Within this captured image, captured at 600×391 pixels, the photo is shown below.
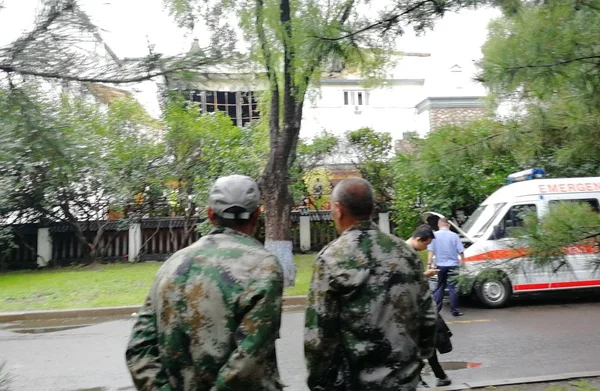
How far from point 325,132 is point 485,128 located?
1359 cm

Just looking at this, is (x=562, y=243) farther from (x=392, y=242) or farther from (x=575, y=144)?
(x=392, y=242)

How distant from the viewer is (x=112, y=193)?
1767 cm

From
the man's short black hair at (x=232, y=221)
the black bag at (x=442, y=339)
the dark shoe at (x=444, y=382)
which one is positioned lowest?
the dark shoe at (x=444, y=382)

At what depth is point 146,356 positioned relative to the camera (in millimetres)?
2199

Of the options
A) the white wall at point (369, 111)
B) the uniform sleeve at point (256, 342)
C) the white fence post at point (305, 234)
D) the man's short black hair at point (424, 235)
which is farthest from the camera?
the white wall at point (369, 111)

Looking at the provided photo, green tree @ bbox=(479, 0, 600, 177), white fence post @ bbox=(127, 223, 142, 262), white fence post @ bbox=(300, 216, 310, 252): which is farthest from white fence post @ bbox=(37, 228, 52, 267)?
green tree @ bbox=(479, 0, 600, 177)

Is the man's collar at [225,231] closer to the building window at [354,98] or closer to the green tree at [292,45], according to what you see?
the green tree at [292,45]

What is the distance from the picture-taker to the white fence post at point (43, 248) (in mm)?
17922

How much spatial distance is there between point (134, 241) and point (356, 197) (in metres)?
16.7

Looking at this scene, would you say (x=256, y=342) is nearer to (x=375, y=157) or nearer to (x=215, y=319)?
(x=215, y=319)

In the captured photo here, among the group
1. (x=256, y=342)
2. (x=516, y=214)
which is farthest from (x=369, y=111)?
(x=256, y=342)

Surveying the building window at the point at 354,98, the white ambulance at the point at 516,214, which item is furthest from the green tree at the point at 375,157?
the building window at the point at 354,98

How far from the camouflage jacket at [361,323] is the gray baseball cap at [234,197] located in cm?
51

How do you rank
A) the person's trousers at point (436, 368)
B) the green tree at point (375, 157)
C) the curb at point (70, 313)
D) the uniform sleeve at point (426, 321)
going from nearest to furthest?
the uniform sleeve at point (426, 321), the person's trousers at point (436, 368), the curb at point (70, 313), the green tree at point (375, 157)
